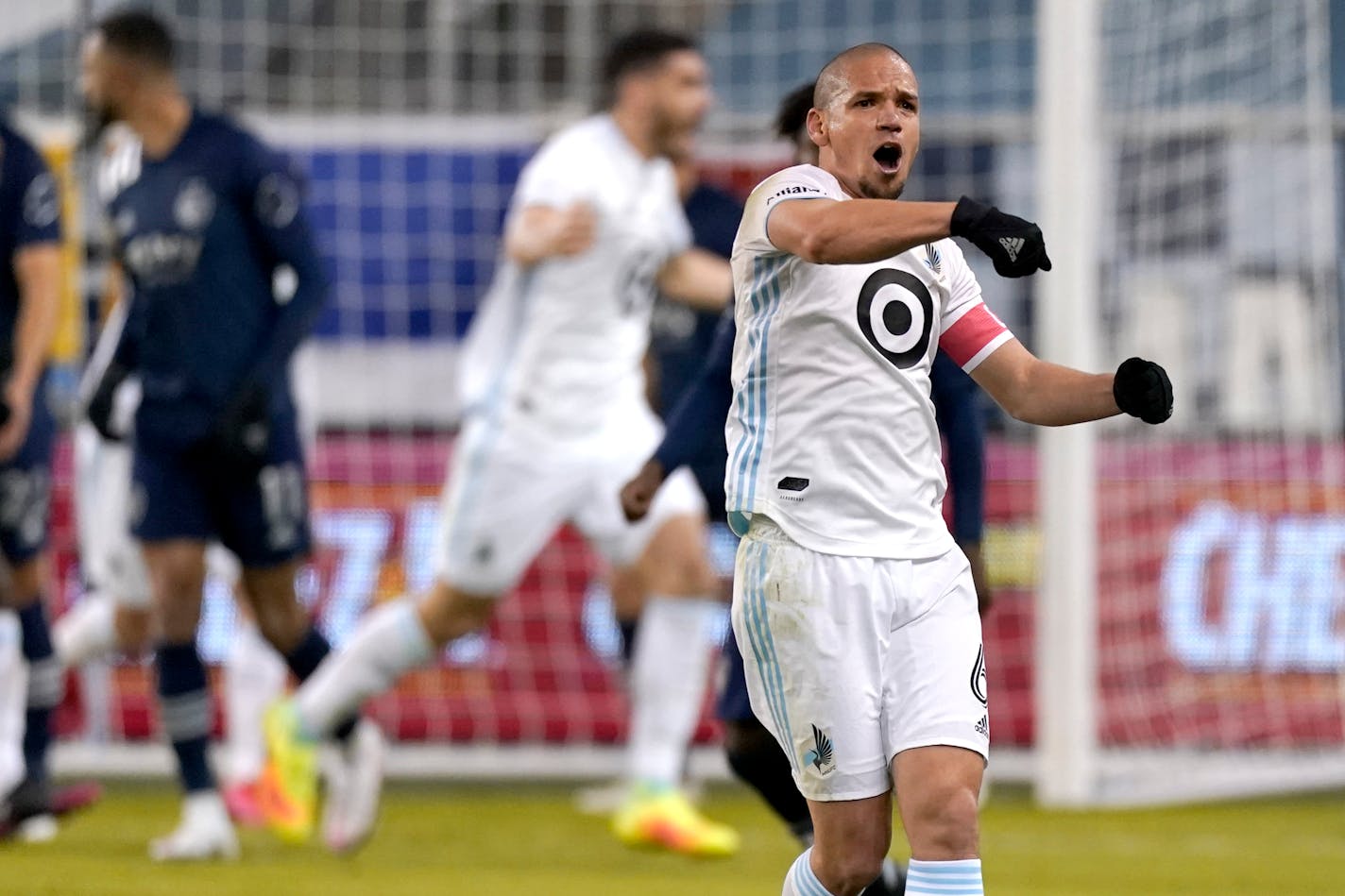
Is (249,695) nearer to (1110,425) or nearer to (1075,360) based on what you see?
(1075,360)

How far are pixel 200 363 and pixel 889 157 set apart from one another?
11.1 ft

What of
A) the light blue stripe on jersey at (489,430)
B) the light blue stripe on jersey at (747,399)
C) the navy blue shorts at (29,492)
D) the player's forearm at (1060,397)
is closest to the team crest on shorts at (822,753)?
the light blue stripe on jersey at (747,399)

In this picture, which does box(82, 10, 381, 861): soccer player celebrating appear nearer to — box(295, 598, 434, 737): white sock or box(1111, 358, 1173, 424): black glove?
box(295, 598, 434, 737): white sock

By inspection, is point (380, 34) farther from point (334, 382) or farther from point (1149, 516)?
point (1149, 516)

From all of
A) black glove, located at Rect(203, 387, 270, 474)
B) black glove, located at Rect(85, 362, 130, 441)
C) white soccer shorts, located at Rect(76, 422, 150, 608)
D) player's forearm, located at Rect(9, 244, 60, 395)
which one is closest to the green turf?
white soccer shorts, located at Rect(76, 422, 150, 608)

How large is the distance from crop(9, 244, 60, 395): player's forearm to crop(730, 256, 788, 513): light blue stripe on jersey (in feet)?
11.5

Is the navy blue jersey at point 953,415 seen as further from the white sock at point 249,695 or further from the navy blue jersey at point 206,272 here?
the white sock at point 249,695

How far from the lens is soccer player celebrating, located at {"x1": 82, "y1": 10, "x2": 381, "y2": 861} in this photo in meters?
6.50

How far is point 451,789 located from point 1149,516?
117 inches

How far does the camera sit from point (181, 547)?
6.47m

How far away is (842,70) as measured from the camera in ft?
12.0

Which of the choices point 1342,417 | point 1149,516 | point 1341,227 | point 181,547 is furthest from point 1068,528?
point 181,547

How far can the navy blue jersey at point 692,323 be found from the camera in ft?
29.0

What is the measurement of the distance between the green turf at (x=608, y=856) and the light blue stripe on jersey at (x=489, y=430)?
0.99 meters
